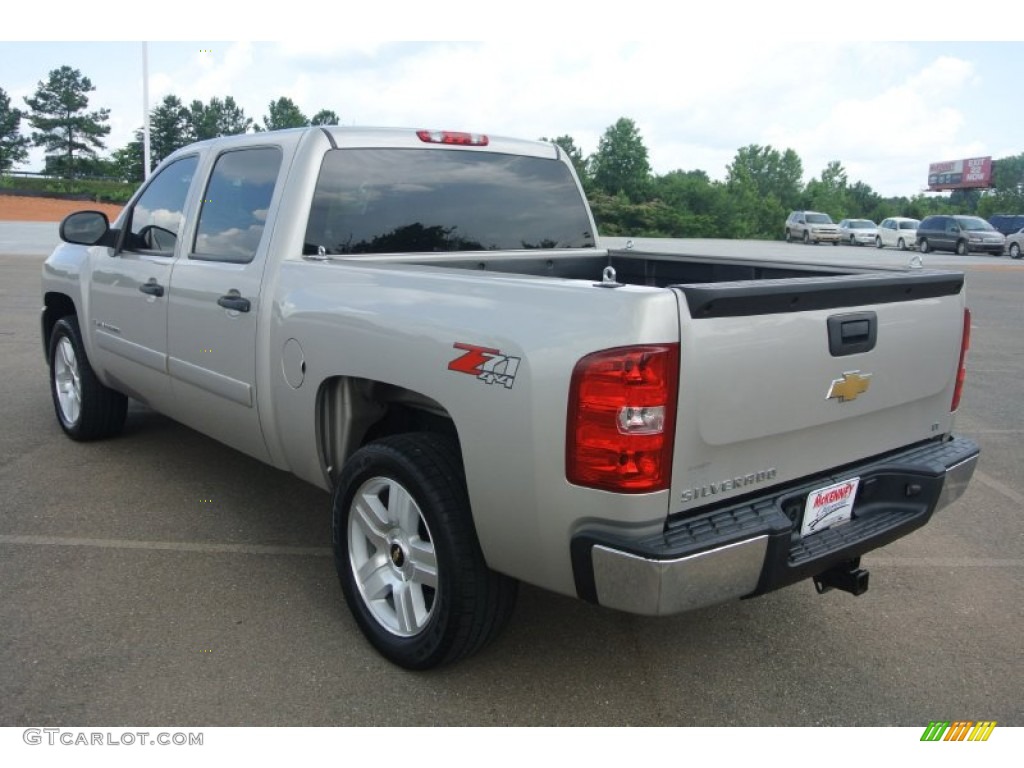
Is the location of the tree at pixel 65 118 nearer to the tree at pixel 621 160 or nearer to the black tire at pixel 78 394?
the tree at pixel 621 160

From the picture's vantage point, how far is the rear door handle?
12.3 feet

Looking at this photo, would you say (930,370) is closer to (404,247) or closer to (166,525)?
(404,247)

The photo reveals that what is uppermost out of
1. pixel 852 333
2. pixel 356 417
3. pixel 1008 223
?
pixel 1008 223

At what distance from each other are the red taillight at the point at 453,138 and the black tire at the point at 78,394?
2.77 metres

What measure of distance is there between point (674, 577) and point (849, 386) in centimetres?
94

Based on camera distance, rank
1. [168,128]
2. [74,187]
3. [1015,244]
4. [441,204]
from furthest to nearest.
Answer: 1. [168,128]
2. [74,187]
3. [1015,244]
4. [441,204]

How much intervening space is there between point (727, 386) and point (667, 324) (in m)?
0.28

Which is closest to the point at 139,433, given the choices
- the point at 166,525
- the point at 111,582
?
the point at 166,525

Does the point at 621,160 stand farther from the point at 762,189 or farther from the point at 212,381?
the point at 212,381

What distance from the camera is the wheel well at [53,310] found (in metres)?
5.92

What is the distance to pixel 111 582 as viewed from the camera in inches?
148

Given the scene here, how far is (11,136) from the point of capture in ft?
228

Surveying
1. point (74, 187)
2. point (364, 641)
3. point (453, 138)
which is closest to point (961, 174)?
point (74, 187)
